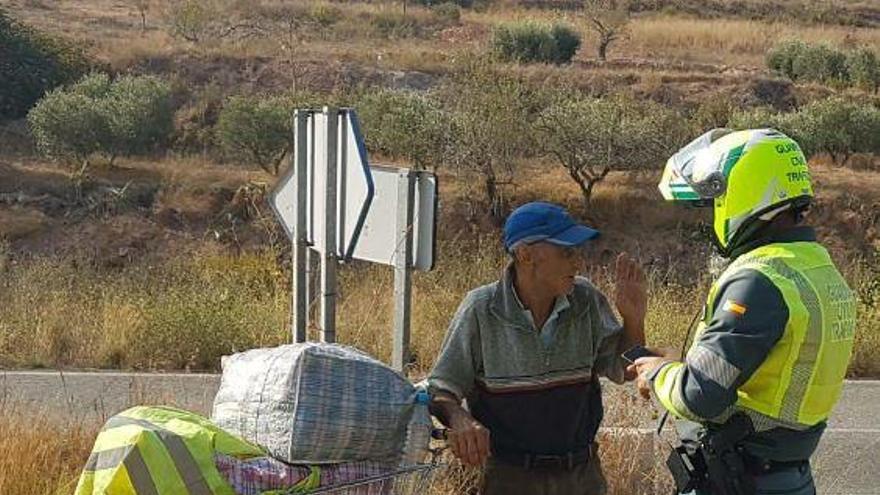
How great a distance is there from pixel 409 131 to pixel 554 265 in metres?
22.7

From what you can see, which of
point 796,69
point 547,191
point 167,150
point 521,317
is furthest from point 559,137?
point 521,317

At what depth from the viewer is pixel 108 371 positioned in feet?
31.0

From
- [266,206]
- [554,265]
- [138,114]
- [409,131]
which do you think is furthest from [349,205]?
[138,114]

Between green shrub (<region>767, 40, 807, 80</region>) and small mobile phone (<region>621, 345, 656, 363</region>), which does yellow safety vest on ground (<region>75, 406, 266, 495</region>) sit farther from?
green shrub (<region>767, 40, 807, 80</region>)

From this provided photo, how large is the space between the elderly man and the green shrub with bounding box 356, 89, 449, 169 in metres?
21.8

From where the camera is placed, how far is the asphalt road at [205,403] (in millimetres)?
6062

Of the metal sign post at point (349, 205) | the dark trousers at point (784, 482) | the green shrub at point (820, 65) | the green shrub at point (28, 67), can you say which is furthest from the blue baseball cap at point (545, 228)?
the green shrub at point (820, 65)

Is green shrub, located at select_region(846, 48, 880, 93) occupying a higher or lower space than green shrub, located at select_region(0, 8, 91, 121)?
higher

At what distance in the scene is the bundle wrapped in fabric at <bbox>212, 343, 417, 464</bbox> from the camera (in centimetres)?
292

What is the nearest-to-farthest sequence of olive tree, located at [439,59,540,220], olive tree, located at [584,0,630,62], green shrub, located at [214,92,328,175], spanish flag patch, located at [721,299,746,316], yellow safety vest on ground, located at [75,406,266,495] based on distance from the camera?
yellow safety vest on ground, located at [75,406,266,495]
spanish flag patch, located at [721,299,746,316]
olive tree, located at [439,59,540,220]
green shrub, located at [214,92,328,175]
olive tree, located at [584,0,630,62]

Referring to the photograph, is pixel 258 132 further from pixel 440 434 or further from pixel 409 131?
pixel 440 434

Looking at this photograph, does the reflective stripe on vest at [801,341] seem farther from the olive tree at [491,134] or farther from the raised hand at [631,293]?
the olive tree at [491,134]

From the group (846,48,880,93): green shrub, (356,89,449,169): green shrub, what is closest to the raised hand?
(356,89,449,169): green shrub

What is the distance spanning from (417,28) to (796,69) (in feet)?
50.8
